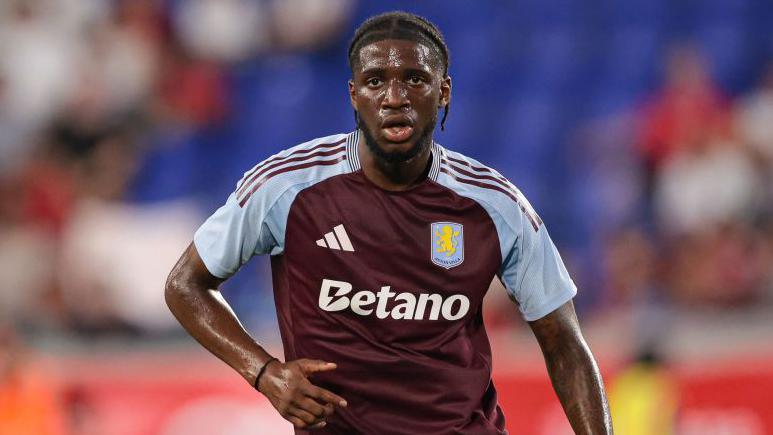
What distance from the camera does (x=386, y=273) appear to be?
3648 millimetres

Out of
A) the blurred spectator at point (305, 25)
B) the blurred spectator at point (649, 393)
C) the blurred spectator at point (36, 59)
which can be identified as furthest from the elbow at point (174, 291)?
the blurred spectator at point (305, 25)

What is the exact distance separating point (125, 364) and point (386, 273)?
14.2 ft

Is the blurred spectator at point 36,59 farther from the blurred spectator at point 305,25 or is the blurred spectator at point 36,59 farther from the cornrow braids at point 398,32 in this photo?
the cornrow braids at point 398,32

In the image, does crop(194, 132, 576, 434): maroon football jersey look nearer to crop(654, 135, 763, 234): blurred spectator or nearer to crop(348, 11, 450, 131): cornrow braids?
crop(348, 11, 450, 131): cornrow braids

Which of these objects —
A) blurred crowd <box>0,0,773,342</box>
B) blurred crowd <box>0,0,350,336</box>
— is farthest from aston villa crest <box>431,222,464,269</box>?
blurred crowd <box>0,0,350,336</box>

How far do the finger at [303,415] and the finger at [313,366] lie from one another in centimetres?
10

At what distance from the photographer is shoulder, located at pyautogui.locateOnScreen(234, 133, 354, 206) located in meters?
3.62

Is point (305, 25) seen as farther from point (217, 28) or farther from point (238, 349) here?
point (238, 349)

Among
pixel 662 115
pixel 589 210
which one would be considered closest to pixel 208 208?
pixel 589 210

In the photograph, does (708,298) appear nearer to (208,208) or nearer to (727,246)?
(727,246)

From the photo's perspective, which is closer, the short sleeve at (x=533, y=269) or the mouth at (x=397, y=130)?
the mouth at (x=397, y=130)

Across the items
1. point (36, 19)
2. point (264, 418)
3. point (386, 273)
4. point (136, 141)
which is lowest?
point (264, 418)

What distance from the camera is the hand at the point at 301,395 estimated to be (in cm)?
338

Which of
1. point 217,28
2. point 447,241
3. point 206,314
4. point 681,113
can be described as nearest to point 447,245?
point 447,241
